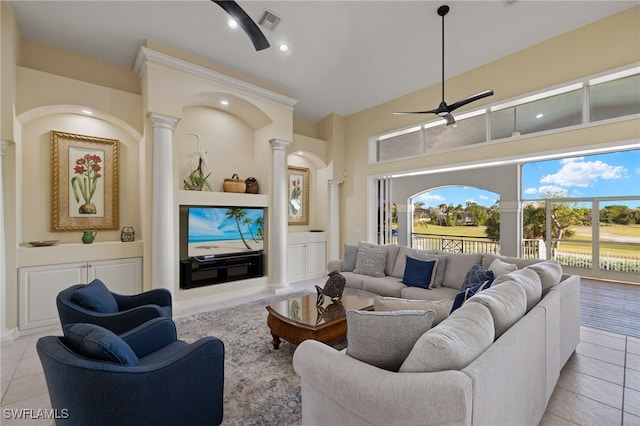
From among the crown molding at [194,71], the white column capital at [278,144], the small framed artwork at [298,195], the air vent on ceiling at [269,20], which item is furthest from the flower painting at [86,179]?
the small framed artwork at [298,195]

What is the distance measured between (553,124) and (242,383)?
5048mm

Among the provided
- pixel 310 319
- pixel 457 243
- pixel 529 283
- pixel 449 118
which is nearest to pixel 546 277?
pixel 529 283

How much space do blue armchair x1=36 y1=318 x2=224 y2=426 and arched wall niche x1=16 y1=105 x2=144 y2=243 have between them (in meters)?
3.15

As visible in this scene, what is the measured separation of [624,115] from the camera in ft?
11.4

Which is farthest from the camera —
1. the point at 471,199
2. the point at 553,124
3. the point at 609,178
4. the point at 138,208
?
the point at 471,199

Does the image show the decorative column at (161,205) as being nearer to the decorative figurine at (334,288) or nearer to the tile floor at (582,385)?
the tile floor at (582,385)

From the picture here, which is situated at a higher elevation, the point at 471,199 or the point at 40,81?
the point at 40,81

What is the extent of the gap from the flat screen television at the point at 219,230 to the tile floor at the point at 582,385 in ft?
6.85

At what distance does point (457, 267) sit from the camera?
3.83m

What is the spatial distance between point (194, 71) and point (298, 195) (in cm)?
323

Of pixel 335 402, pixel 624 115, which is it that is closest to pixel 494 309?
pixel 335 402

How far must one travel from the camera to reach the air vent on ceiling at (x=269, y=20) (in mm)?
3720

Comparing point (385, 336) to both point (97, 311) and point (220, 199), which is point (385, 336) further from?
point (220, 199)

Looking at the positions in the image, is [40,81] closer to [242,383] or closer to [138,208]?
[138,208]
